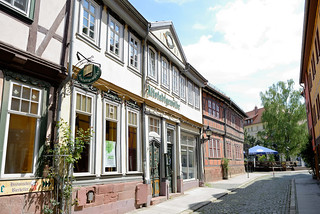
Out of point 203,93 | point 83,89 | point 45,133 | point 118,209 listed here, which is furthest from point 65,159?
point 203,93

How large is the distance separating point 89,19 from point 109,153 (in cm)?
434

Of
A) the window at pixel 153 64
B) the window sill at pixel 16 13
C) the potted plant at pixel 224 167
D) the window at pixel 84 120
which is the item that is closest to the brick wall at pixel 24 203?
the window at pixel 84 120

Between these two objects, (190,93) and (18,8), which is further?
(190,93)

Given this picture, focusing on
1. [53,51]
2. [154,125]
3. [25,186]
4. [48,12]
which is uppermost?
[48,12]

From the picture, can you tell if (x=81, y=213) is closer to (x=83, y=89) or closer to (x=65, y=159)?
(x=65, y=159)

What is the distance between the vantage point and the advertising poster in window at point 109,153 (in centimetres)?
915

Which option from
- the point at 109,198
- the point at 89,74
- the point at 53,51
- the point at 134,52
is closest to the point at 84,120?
the point at 89,74

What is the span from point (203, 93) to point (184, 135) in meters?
5.25

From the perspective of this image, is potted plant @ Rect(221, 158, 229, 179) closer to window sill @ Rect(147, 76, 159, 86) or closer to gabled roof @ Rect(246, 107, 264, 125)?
window sill @ Rect(147, 76, 159, 86)

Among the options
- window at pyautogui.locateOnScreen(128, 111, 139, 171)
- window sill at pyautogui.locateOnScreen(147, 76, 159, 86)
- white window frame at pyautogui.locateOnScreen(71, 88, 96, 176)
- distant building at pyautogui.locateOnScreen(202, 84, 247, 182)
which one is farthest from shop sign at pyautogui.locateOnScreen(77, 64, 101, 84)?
distant building at pyautogui.locateOnScreen(202, 84, 247, 182)

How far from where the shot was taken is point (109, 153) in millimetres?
9359

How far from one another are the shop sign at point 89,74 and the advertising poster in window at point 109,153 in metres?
2.56

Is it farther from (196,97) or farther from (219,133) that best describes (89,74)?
(219,133)

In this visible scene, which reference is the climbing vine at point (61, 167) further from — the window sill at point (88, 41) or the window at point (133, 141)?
the window at point (133, 141)
